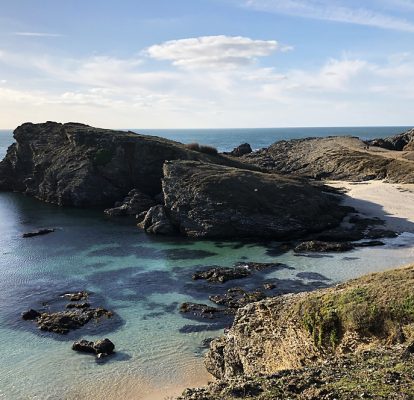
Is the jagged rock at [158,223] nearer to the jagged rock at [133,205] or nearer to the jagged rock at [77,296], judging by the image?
the jagged rock at [133,205]

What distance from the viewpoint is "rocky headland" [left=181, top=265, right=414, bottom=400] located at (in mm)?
14438

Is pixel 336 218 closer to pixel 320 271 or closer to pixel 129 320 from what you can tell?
pixel 320 271

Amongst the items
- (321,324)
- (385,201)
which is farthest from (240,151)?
(321,324)

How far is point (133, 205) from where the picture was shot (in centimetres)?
7831

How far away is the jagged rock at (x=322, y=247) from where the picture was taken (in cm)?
5344

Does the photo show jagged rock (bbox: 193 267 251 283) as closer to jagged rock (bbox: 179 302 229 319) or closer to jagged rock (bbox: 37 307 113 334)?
jagged rock (bbox: 179 302 229 319)

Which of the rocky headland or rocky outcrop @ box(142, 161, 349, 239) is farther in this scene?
rocky outcrop @ box(142, 161, 349, 239)

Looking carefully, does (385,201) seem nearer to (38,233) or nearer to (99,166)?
(99,166)

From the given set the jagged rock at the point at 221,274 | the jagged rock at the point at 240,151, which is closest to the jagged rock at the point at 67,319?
the jagged rock at the point at 221,274

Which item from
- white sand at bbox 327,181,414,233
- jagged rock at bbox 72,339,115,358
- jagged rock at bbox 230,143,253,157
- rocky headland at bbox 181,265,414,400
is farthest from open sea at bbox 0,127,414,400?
jagged rock at bbox 230,143,253,157

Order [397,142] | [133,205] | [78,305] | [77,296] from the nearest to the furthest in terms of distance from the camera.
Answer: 1. [78,305]
2. [77,296]
3. [133,205]
4. [397,142]

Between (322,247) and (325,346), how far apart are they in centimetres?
3494

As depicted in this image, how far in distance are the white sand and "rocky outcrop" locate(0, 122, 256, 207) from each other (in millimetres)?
25053

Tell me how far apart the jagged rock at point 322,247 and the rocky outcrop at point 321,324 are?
29.8 meters
